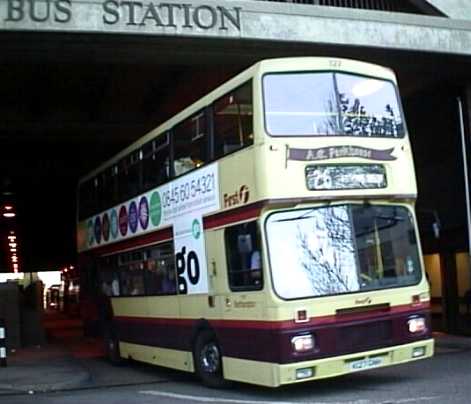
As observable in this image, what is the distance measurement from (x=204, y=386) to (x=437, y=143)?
951 cm

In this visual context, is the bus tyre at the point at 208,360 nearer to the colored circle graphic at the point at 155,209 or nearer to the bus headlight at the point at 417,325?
the colored circle graphic at the point at 155,209

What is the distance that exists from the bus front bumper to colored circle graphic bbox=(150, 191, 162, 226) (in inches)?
179

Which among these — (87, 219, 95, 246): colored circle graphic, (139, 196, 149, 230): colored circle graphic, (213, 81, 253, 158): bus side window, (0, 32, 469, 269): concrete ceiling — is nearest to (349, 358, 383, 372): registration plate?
(213, 81, 253, 158): bus side window

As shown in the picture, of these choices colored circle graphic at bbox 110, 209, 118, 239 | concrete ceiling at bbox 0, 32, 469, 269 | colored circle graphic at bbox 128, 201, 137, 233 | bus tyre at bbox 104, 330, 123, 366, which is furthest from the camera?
bus tyre at bbox 104, 330, 123, 366

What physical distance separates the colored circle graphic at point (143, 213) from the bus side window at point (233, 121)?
3.06m

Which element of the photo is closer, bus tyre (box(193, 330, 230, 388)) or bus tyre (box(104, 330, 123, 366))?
bus tyre (box(193, 330, 230, 388))

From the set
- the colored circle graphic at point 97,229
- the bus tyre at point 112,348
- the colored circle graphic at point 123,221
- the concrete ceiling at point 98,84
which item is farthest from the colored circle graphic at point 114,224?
the concrete ceiling at point 98,84

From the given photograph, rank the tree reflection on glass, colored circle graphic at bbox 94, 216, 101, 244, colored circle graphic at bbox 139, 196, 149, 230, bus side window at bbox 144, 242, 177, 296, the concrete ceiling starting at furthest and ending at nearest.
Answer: colored circle graphic at bbox 94, 216, 101, 244 < the concrete ceiling < colored circle graphic at bbox 139, 196, 149, 230 < bus side window at bbox 144, 242, 177, 296 < the tree reflection on glass

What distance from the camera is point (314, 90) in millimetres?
10586

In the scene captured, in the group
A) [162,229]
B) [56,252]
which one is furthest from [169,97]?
[56,252]

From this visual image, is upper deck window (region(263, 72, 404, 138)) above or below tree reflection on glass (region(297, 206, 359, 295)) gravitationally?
above

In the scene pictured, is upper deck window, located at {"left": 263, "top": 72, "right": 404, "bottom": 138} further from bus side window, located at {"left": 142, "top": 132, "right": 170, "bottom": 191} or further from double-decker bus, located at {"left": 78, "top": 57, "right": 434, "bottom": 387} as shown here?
bus side window, located at {"left": 142, "top": 132, "right": 170, "bottom": 191}

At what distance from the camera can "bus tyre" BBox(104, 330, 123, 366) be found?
16.1 metres

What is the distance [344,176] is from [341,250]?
1.01 metres
